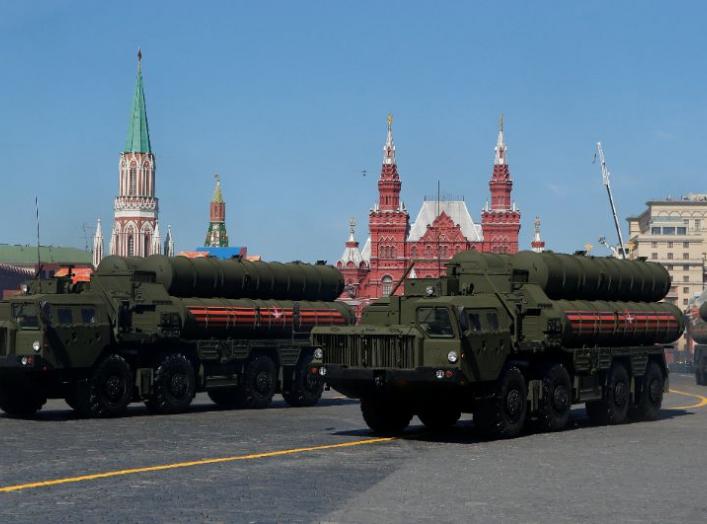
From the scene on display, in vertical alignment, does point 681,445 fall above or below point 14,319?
below

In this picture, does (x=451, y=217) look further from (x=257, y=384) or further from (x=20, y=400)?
(x=20, y=400)

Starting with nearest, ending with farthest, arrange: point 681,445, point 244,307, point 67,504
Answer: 1. point 67,504
2. point 681,445
3. point 244,307

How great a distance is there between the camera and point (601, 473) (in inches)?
696

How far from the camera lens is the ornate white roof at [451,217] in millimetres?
178250

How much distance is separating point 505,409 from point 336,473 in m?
6.52

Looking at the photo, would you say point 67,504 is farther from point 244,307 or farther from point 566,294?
point 244,307

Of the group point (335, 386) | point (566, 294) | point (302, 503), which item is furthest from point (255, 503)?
point (566, 294)

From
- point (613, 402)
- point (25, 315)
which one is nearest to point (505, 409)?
point (613, 402)

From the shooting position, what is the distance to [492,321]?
2344 cm

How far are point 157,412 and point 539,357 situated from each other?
28.8ft

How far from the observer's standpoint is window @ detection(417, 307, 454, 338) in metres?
22.5

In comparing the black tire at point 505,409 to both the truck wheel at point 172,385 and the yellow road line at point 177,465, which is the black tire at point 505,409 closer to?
the yellow road line at point 177,465

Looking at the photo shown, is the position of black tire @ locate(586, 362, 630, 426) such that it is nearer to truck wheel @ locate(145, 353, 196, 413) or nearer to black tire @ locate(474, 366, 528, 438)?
black tire @ locate(474, 366, 528, 438)

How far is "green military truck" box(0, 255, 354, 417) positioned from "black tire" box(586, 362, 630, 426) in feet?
19.2
